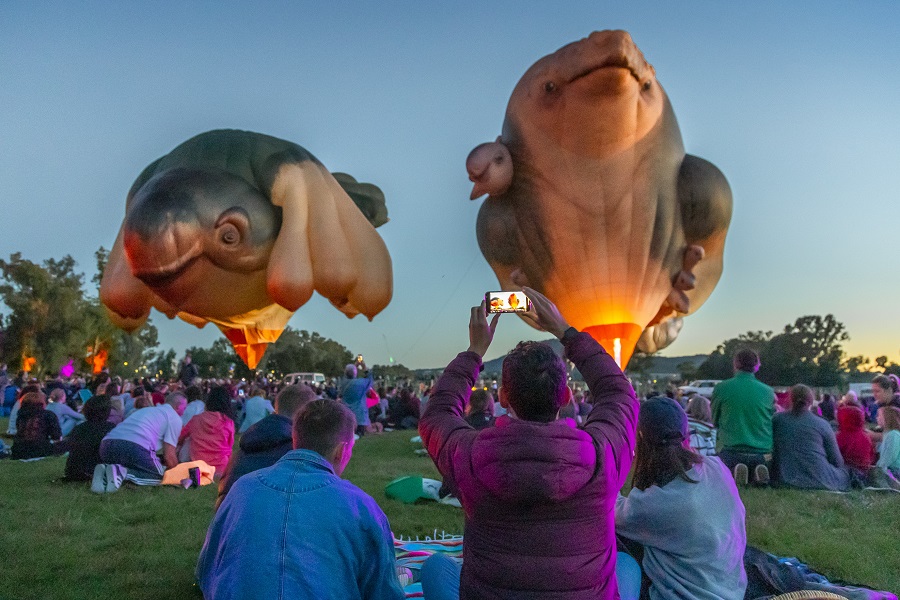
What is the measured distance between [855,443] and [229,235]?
17.9 ft

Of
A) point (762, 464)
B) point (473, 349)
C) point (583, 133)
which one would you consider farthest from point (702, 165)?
point (473, 349)

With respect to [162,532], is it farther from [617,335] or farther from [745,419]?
[617,335]

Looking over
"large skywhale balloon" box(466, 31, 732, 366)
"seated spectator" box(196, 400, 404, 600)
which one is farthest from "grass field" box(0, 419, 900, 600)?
"large skywhale balloon" box(466, 31, 732, 366)

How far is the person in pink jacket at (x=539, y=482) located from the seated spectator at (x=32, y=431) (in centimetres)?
703

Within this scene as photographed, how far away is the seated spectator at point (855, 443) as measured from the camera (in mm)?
5762

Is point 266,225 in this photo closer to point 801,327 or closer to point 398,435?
point 398,435

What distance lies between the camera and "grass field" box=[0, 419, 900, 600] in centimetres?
305

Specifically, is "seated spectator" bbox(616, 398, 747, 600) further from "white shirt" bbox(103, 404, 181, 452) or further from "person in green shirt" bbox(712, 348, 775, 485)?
"white shirt" bbox(103, 404, 181, 452)

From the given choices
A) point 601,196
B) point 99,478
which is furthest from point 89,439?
point 601,196

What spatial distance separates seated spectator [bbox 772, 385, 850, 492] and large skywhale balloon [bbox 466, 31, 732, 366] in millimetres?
3389

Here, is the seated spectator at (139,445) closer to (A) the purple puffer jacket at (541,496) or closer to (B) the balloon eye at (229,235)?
(B) the balloon eye at (229,235)

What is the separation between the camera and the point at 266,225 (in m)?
6.45

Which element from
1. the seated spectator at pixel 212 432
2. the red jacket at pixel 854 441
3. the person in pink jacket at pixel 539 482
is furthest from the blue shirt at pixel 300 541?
the red jacket at pixel 854 441

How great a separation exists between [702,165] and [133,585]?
7.61 metres
